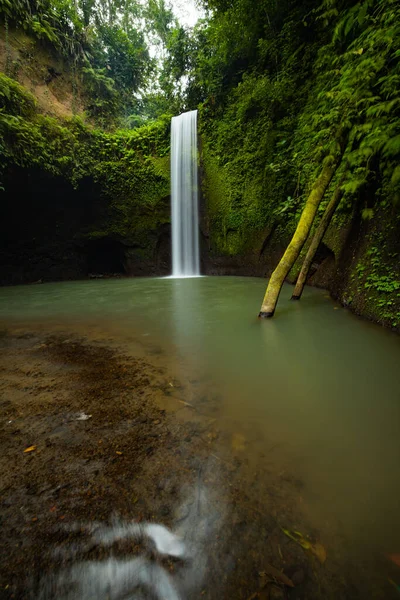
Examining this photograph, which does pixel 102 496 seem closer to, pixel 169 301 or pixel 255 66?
pixel 169 301

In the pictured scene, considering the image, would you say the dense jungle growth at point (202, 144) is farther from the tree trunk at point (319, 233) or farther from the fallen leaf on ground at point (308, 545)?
the fallen leaf on ground at point (308, 545)

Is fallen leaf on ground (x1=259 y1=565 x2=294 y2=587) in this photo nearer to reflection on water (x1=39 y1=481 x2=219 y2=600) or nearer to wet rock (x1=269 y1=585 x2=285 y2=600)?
wet rock (x1=269 y1=585 x2=285 y2=600)

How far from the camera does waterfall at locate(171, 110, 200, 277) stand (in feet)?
37.8

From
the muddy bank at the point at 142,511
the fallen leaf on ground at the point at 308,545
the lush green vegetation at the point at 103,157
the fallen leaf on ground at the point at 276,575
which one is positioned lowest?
the muddy bank at the point at 142,511

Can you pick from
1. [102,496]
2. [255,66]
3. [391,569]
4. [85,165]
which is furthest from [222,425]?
[255,66]

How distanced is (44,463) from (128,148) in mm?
12775

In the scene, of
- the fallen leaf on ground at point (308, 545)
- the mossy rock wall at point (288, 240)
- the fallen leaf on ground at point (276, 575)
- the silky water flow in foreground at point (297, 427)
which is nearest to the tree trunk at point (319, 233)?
the mossy rock wall at point (288, 240)

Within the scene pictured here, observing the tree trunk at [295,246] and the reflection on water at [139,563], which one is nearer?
the reflection on water at [139,563]

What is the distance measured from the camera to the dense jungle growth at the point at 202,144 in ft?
19.7

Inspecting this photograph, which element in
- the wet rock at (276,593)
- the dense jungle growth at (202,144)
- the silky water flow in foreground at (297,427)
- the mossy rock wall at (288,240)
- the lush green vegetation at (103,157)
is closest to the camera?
the wet rock at (276,593)

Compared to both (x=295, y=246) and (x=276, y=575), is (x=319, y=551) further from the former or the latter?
(x=295, y=246)

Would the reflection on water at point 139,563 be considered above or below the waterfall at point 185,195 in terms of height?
below

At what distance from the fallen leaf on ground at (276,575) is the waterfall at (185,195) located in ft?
37.0

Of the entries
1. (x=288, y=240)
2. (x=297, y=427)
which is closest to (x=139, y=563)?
(x=297, y=427)
